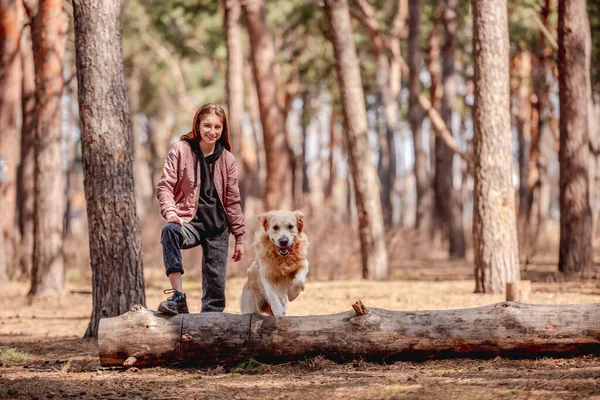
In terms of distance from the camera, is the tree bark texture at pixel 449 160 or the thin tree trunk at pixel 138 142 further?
the thin tree trunk at pixel 138 142

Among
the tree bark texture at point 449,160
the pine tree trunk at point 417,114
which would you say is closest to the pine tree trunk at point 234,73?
the pine tree trunk at point 417,114

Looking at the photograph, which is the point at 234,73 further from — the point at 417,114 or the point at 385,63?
the point at 385,63

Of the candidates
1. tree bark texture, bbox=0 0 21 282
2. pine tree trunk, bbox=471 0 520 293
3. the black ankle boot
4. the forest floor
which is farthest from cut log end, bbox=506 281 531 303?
tree bark texture, bbox=0 0 21 282

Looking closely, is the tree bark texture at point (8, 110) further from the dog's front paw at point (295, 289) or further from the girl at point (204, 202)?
the dog's front paw at point (295, 289)

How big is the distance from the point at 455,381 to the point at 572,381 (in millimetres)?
768

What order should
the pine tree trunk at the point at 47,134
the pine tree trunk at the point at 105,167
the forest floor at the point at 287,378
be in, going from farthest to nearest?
the pine tree trunk at the point at 47,134, the pine tree trunk at the point at 105,167, the forest floor at the point at 287,378

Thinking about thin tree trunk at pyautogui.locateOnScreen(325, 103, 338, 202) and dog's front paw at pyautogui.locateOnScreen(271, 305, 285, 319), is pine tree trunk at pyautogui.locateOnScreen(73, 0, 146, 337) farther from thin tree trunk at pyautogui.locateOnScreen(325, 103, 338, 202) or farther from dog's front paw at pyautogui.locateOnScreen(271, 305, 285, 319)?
thin tree trunk at pyautogui.locateOnScreen(325, 103, 338, 202)

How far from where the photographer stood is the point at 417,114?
24.8m

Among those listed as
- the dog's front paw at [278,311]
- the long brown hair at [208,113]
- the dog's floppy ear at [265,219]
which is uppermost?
the long brown hair at [208,113]

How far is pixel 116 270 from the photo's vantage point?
8195 mm

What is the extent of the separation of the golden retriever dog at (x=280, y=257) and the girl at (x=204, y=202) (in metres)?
0.25

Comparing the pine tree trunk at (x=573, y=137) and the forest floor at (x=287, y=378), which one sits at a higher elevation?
the pine tree trunk at (x=573, y=137)

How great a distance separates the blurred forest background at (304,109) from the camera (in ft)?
52.3

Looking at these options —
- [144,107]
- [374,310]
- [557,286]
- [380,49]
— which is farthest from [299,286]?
[144,107]
